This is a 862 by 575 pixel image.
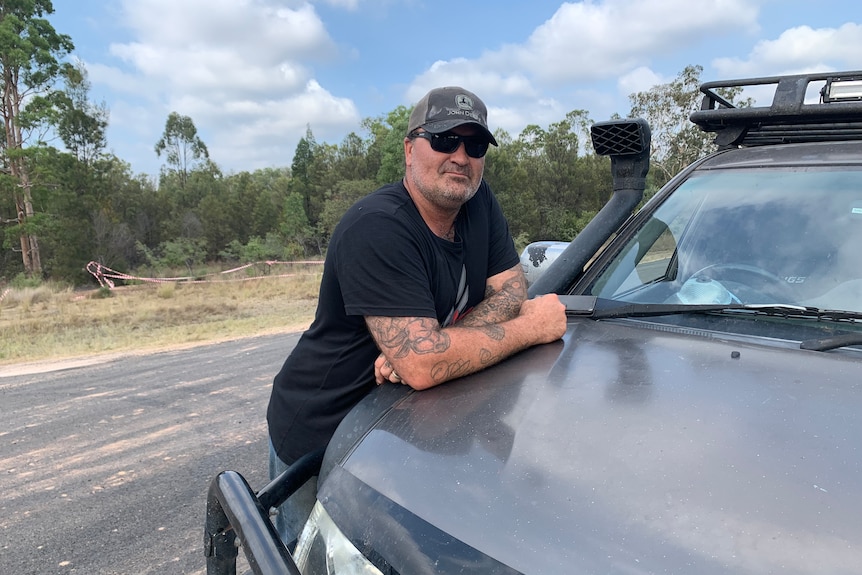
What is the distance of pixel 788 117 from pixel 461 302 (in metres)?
1.70

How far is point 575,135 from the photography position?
38.8 metres

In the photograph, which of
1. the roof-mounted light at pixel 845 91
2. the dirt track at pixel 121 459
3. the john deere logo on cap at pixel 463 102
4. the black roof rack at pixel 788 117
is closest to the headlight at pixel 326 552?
the john deere logo on cap at pixel 463 102

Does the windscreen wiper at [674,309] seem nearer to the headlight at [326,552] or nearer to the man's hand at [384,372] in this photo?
the man's hand at [384,372]

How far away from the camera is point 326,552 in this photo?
4.26 ft

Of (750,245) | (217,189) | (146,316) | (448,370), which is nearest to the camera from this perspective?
(448,370)

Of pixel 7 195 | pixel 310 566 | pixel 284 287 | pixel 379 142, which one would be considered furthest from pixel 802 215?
pixel 379 142

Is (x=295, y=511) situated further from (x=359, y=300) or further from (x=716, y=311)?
(x=716, y=311)

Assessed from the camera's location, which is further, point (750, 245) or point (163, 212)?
point (163, 212)

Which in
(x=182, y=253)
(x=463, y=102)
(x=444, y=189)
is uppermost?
(x=463, y=102)

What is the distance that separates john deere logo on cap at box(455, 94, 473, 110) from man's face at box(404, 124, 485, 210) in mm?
68

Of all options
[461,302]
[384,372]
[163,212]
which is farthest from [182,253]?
[384,372]

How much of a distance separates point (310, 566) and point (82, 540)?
250 cm

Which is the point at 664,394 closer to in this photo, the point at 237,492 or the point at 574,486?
the point at 574,486

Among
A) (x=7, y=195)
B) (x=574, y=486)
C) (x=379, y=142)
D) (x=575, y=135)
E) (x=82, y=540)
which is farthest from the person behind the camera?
(x=379, y=142)
